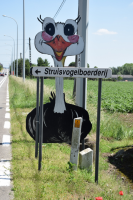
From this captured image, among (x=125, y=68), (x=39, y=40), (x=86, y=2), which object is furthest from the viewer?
(x=125, y=68)

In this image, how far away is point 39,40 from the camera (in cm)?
482

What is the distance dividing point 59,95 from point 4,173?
182 cm

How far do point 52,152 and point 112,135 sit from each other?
110 inches

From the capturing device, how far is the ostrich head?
486 cm

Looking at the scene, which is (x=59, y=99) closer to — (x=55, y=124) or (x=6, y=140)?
(x=55, y=124)

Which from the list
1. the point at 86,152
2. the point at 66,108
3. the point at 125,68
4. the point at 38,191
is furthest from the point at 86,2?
the point at 125,68

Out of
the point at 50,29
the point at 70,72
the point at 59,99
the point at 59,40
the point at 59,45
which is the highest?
the point at 50,29

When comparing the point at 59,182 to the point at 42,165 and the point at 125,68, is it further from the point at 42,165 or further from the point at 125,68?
the point at 125,68

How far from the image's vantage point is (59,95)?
496cm

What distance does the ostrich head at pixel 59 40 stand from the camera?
4.86 m

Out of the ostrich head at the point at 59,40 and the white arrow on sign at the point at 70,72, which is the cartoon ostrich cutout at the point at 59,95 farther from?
the white arrow on sign at the point at 70,72

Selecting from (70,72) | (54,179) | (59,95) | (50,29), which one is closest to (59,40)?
(50,29)

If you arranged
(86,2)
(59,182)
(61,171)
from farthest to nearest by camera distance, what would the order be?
(86,2)
(61,171)
(59,182)

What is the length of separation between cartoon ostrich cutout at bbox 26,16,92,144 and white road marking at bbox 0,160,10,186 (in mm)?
862
